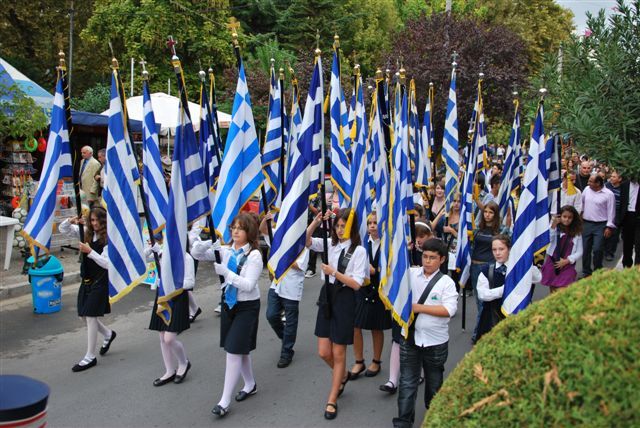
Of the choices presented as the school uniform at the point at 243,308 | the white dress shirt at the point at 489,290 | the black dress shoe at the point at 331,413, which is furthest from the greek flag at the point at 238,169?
the white dress shirt at the point at 489,290

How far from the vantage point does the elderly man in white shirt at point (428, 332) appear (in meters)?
5.39

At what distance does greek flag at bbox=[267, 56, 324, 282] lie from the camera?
6195mm

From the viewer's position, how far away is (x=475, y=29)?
769 inches

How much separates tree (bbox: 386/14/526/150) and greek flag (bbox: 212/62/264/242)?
40.2ft

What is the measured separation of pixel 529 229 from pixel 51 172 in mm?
A: 5389

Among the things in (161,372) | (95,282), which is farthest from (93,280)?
(161,372)

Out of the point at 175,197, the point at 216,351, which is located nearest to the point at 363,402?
the point at 216,351

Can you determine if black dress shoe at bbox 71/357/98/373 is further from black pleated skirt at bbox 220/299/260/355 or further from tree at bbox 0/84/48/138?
tree at bbox 0/84/48/138

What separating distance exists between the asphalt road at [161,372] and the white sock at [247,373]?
0.12 m

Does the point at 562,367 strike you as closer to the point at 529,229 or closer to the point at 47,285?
the point at 529,229

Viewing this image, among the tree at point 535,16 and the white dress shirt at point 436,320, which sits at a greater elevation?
the tree at point 535,16

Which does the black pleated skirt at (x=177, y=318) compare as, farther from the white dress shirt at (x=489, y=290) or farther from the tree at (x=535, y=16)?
the tree at (x=535, y=16)

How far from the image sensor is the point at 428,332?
5.40m

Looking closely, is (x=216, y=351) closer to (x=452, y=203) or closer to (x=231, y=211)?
(x=231, y=211)
